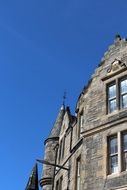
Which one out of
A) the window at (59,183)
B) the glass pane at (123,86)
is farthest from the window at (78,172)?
the glass pane at (123,86)

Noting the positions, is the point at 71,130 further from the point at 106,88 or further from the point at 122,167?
the point at 122,167

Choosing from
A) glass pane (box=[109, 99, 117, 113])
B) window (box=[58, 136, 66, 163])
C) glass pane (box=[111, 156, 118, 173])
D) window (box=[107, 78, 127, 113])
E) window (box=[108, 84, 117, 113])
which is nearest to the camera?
glass pane (box=[111, 156, 118, 173])

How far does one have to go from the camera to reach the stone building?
16.7 meters

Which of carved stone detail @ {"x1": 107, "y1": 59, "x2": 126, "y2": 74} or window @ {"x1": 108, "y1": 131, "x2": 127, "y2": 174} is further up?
carved stone detail @ {"x1": 107, "y1": 59, "x2": 126, "y2": 74}

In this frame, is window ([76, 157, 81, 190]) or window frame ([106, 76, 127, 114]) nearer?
window frame ([106, 76, 127, 114])

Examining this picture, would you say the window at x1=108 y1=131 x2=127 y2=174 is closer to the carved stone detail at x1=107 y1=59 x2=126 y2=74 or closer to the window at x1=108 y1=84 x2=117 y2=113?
the window at x1=108 y1=84 x2=117 y2=113

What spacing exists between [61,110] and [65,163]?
1087 cm

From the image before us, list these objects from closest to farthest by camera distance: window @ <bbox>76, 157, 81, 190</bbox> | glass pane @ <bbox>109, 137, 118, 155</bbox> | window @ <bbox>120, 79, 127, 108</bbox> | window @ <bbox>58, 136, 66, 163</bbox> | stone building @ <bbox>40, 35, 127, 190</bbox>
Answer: stone building @ <bbox>40, 35, 127, 190</bbox>
glass pane @ <bbox>109, 137, 118, 155</bbox>
window @ <bbox>120, 79, 127, 108</bbox>
window @ <bbox>76, 157, 81, 190</bbox>
window @ <bbox>58, 136, 66, 163</bbox>

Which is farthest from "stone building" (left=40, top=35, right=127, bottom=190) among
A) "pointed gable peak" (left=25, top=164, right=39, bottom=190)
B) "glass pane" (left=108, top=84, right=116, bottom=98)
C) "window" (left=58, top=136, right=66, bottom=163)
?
"pointed gable peak" (left=25, top=164, right=39, bottom=190)

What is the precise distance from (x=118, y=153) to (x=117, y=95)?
126 inches

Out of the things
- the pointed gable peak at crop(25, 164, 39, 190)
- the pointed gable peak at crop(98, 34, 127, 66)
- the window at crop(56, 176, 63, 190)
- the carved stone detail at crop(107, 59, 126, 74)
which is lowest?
the window at crop(56, 176, 63, 190)

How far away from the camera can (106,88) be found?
19.4 metres

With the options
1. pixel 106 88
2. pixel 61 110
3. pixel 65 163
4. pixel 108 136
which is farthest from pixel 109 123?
pixel 61 110

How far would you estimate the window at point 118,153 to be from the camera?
16328mm
